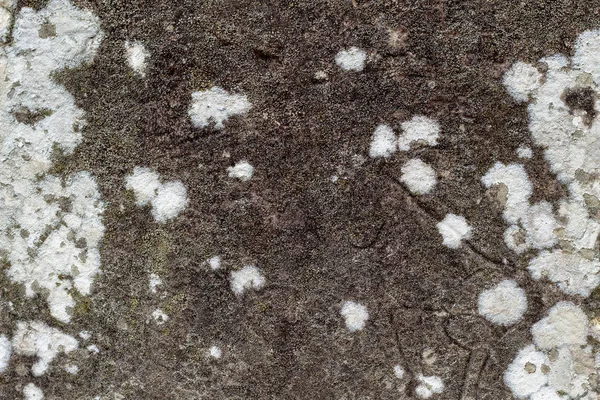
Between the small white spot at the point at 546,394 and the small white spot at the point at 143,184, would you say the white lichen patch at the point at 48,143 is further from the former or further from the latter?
the small white spot at the point at 546,394

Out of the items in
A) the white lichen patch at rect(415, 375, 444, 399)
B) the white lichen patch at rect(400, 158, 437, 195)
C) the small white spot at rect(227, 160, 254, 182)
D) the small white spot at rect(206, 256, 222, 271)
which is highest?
the white lichen patch at rect(400, 158, 437, 195)

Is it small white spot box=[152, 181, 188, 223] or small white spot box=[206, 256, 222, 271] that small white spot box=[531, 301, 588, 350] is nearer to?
small white spot box=[206, 256, 222, 271]

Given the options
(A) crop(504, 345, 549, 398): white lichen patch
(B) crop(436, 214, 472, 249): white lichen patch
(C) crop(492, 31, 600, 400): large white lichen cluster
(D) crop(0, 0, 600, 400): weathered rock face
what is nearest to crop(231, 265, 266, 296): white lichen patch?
(D) crop(0, 0, 600, 400): weathered rock face

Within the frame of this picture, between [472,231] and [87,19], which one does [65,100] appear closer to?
[87,19]

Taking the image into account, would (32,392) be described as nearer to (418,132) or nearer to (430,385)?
(430,385)

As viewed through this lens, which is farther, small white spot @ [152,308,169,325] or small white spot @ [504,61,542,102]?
small white spot @ [152,308,169,325]

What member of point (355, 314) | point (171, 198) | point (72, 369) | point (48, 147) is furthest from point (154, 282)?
point (355, 314)
